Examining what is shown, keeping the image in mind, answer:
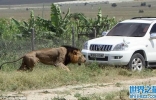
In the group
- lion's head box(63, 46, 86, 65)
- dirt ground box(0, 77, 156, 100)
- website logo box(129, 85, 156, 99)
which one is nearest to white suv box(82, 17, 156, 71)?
lion's head box(63, 46, 86, 65)

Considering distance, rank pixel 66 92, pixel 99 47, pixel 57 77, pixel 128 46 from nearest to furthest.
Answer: pixel 66 92, pixel 57 77, pixel 128 46, pixel 99 47

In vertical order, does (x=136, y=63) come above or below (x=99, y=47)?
below

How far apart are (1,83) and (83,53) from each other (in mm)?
4241

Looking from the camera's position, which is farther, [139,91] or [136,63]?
[136,63]

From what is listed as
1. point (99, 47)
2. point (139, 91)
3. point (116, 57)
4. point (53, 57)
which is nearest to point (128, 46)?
point (116, 57)

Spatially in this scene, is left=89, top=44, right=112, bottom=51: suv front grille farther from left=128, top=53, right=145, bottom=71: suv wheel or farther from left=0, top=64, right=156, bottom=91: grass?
left=128, top=53, right=145, bottom=71: suv wheel

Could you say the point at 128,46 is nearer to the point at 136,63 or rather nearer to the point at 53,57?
the point at 136,63

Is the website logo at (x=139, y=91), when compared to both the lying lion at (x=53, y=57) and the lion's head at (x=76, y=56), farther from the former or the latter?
the lion's head at (x=76, y=56)

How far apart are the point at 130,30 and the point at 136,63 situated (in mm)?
1343

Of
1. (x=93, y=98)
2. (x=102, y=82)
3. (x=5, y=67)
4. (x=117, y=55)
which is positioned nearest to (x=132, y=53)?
(x=117, y=55)

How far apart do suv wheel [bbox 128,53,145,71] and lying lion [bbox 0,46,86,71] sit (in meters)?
1.60

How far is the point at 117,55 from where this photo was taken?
17.8m

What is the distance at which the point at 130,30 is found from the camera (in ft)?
62.7

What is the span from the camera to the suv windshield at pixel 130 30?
744 inches
